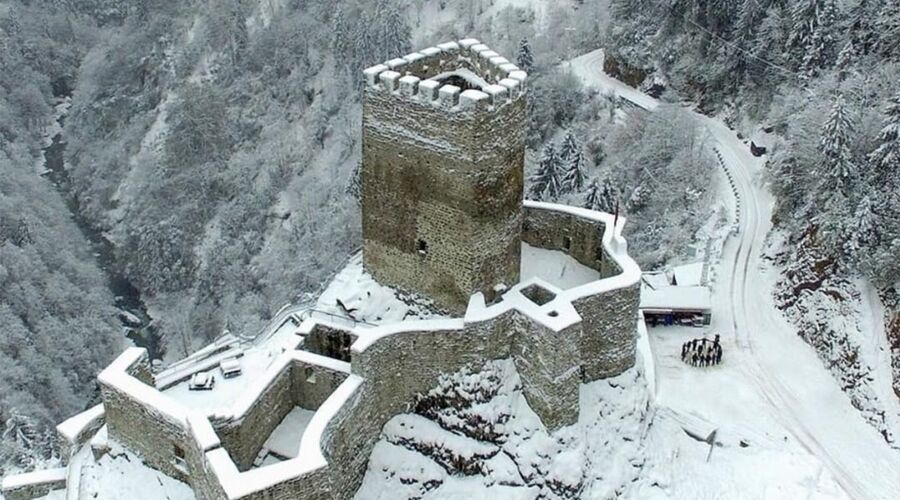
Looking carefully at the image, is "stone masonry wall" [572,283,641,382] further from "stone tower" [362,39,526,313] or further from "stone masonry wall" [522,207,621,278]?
"stone tower" [362,39,526,313]

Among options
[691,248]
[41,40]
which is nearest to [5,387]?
[691,248]

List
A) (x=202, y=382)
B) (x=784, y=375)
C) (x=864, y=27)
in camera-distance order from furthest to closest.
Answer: (x=864, y=27)
(x=784, y=375)
(x=202, y=382)

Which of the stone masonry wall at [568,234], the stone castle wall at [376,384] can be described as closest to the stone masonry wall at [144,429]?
the stone castle wall at [376,384]

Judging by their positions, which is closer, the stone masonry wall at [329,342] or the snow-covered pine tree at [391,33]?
the stone masonry wall at [329,342]

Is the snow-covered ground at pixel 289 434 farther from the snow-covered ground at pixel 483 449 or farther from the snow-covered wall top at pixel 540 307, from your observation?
the snow-covered wall top at pixel 540 307

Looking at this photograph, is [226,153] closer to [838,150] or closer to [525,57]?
[525,57]

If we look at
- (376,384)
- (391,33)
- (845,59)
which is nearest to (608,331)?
(376,384)
